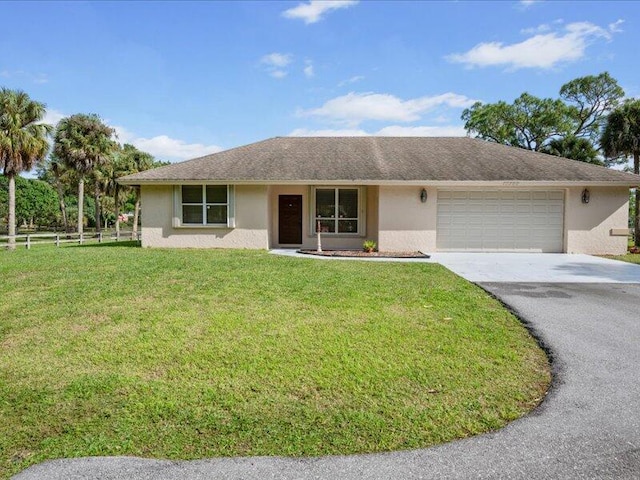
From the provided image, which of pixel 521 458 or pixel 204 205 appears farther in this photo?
pixel 204 205

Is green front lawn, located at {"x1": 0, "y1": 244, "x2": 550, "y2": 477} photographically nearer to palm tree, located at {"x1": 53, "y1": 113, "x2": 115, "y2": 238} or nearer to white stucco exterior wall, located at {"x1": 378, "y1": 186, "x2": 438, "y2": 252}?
white stucco exterior wall, located at {"x1": 378, "y1": 186, "x2": 438, "y2": 252}

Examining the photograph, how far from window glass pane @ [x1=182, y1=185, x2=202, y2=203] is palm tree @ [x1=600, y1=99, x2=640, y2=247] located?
21.1 m

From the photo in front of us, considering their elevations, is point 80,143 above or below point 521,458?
above

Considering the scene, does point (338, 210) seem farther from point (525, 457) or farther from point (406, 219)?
point (525, 457)

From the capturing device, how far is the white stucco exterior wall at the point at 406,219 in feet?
44.6

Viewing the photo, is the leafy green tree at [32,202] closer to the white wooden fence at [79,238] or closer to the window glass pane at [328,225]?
the white wooden fence at [79,238]

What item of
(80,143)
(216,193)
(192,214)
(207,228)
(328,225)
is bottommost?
(207,228)

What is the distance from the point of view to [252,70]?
16.8m

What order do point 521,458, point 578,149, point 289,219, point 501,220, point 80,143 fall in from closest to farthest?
point 521,458 → point 501,220 → point 289,219 → point 578,149 → point 80,143

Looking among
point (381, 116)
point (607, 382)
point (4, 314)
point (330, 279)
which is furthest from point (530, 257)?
point (381, 116)

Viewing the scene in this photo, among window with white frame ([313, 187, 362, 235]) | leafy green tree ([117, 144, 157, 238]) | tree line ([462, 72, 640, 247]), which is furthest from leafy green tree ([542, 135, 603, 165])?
leafy green tree ([117, 144, 157, 238])

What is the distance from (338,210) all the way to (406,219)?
2.68 metres

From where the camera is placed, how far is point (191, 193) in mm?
14180

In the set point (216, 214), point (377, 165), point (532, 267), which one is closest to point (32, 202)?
point (216, 214)
